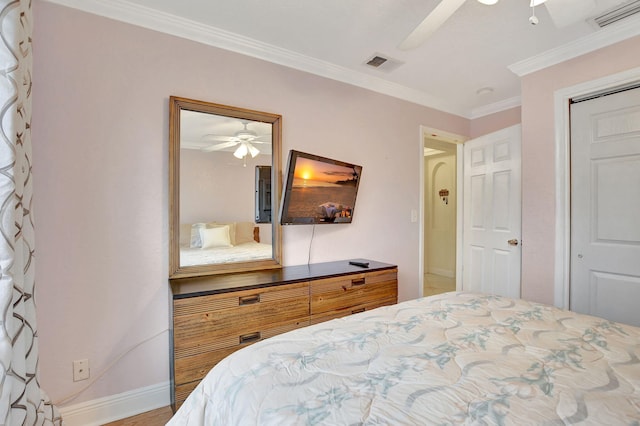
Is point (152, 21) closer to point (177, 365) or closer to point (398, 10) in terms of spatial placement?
point (398, 10)

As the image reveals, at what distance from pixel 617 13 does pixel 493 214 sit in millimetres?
1828

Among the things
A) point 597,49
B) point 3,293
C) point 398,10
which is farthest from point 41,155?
point 597,49

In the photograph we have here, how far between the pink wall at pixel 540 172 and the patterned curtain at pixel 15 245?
332 cm

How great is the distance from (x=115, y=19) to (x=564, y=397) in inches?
107

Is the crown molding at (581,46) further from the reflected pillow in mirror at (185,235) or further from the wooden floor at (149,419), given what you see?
the wooden floor at (149,419)

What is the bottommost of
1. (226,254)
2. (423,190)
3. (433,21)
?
(226,254)

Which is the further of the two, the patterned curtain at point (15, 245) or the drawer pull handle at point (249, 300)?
the drawer pull handle at point (249, 300)

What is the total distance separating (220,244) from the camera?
7.06ft

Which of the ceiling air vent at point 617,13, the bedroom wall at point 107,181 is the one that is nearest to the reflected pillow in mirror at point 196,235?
the bedroom wall at point 107,181

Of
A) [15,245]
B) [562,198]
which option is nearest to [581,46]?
[562,198]

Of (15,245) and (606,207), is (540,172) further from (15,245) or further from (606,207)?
(15,245)

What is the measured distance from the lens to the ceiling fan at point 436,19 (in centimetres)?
132

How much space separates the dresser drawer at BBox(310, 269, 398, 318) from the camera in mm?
2051

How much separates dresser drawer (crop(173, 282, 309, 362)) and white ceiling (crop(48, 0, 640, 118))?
5.82 ft
